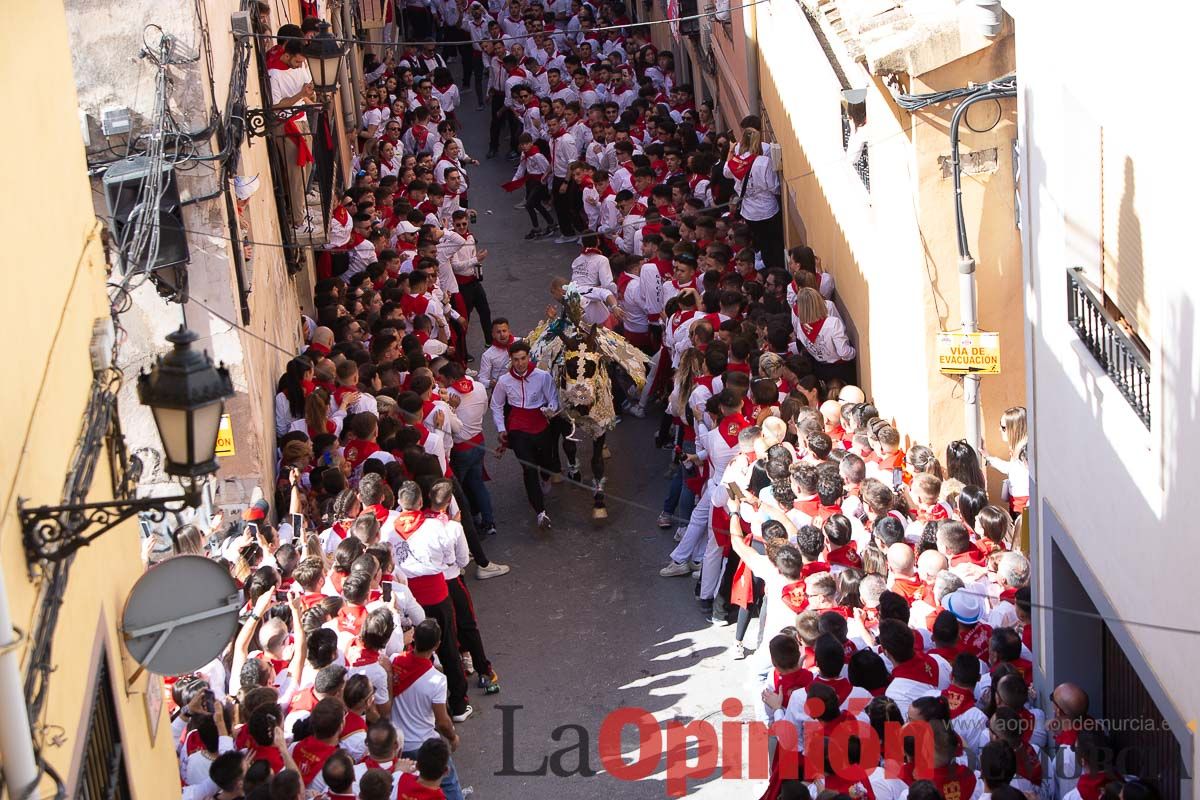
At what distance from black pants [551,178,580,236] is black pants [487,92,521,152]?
4070 mm

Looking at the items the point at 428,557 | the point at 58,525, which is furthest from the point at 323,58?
the point at 58,525

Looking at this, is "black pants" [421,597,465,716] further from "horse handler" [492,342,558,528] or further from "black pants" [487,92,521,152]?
"black pants" [487,92,521,152]

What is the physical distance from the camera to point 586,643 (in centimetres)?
1164

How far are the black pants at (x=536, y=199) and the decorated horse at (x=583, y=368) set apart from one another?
25.9 ft

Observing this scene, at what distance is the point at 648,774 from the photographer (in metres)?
9.87

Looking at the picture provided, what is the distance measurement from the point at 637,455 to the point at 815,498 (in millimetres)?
5049

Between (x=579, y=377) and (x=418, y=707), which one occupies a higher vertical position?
(x=579, y=377)

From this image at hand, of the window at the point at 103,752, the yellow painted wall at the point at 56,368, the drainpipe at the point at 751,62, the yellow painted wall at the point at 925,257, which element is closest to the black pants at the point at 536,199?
the drainpipe at the point at 751,62

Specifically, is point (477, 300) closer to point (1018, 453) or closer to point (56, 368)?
point (1018, 453)

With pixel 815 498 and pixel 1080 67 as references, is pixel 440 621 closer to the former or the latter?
pixel 815 498

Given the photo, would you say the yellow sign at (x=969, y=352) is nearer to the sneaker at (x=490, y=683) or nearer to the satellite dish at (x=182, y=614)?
the sneaker at (x=490, y=683)

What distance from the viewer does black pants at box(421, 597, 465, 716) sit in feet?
34.7

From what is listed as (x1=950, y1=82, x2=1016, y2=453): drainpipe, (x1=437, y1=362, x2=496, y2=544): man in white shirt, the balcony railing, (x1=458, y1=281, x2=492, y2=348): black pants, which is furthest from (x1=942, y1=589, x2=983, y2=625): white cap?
(x1=458, y1=281, x2=492, y2=348): black pants

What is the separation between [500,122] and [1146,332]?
19.3 m
